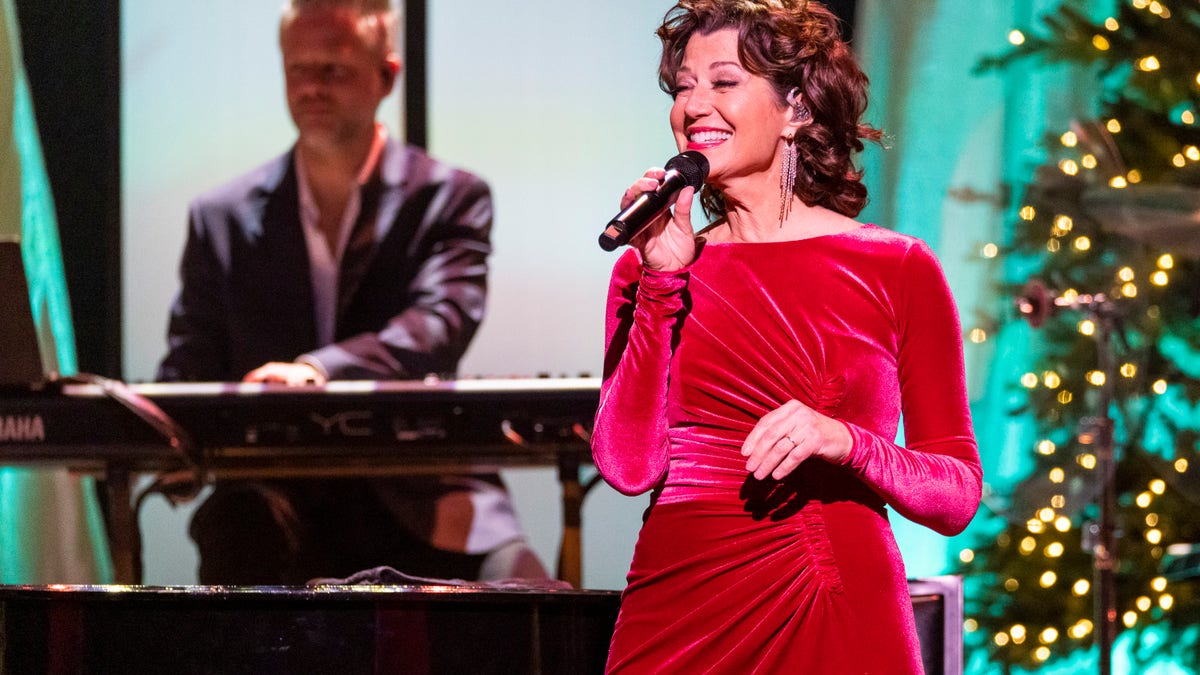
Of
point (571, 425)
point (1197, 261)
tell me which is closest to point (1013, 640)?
point (1197, 261)

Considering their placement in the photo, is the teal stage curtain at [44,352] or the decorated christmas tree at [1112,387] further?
the teal stage curtain at [44,352]

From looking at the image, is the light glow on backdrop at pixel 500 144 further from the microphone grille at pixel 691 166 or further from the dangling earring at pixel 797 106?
the microphone grille at pixel 691 166

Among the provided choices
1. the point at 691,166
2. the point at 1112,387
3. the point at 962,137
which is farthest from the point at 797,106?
the point at 962,137

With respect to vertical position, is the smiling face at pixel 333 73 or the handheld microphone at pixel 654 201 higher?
the smiling face at pixel 333 73

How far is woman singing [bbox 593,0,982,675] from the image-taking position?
4.93 feet

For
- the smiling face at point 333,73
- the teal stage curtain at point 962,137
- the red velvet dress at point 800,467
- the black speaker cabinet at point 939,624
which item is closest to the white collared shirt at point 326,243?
the smiling face at point 333,73

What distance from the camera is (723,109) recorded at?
164cm

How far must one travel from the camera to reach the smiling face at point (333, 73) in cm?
456

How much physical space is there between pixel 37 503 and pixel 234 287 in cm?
106

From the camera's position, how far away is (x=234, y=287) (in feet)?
14.8

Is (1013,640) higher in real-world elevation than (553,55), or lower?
lower

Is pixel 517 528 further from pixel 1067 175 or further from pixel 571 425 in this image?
pixel 1067 175

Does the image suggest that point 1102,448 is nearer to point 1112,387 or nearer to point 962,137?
point 1112,387

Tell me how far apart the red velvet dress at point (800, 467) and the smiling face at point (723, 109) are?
0.41 feet
